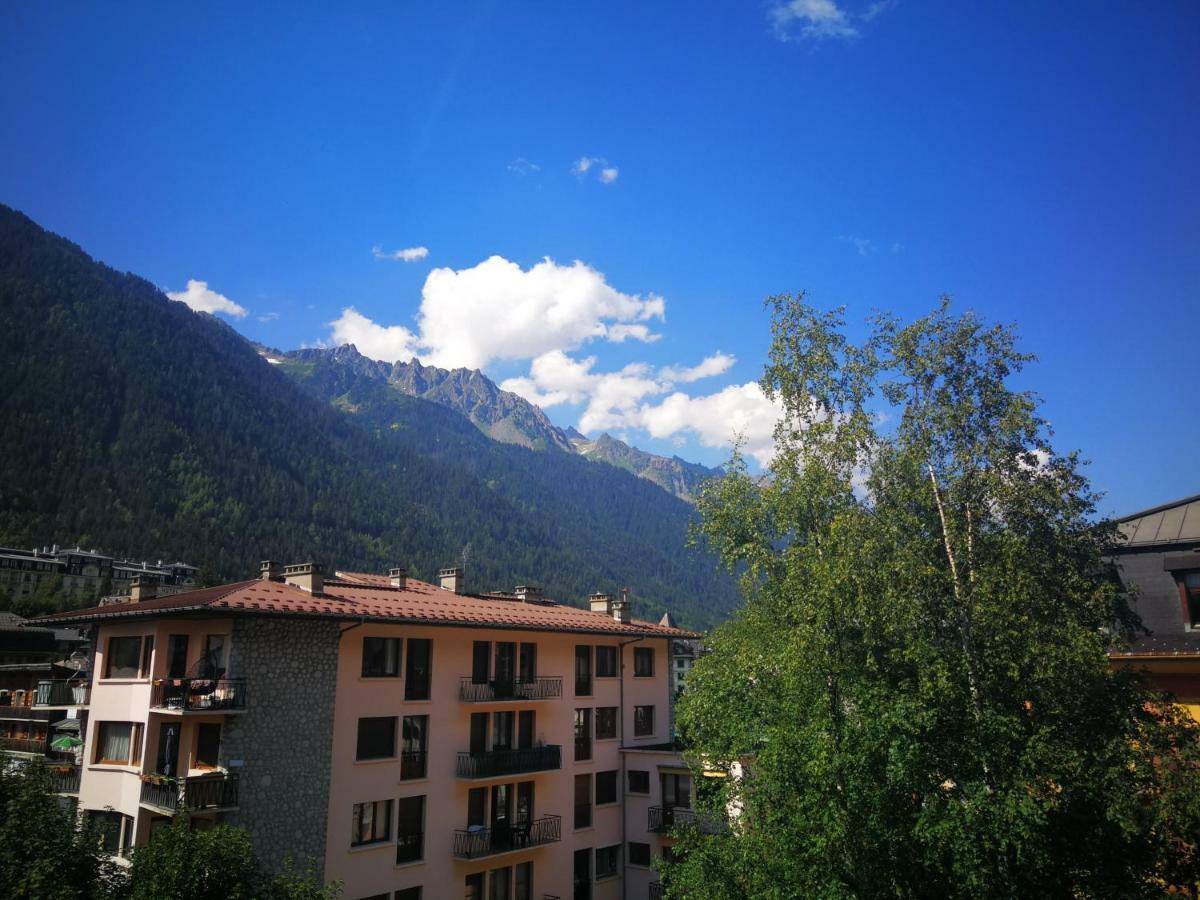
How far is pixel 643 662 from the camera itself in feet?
140

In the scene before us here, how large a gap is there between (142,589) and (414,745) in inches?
505

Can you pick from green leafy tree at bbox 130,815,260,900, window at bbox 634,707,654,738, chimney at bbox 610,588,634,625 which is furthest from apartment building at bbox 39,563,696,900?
green leafy tree at bbox 130,815,260,900

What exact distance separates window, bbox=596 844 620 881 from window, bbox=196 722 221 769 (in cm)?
1972

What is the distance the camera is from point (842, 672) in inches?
750

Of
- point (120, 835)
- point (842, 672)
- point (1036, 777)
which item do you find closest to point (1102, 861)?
point (1036, 777)

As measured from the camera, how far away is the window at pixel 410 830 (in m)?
29.1

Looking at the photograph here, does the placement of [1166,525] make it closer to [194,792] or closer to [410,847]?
[410,847]

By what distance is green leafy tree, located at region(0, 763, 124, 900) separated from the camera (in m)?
14.3

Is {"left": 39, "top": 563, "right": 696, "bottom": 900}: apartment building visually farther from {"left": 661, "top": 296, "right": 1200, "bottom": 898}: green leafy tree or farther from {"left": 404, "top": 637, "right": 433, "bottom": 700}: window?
{"left": 661, "top": 296, "right": 1200, "bottom": 898}: green leafy tree

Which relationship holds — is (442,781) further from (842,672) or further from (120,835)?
(842,672)

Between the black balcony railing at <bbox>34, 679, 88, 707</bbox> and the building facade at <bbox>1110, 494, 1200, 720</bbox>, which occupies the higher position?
the building facade at <bbox>1110, 494, 1200, 720</bbox>

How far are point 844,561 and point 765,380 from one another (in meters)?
7.19

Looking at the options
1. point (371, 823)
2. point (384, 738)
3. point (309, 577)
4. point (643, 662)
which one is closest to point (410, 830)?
point (371, 823)

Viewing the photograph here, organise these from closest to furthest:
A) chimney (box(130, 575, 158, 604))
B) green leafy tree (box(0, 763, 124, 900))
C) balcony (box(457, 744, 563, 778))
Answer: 1. green leafy tree (box(0, 763, 124, 900))
2. chimney (box(130, 575, 158, 604))
3. balcony (box(457, 744, 563, 778))
